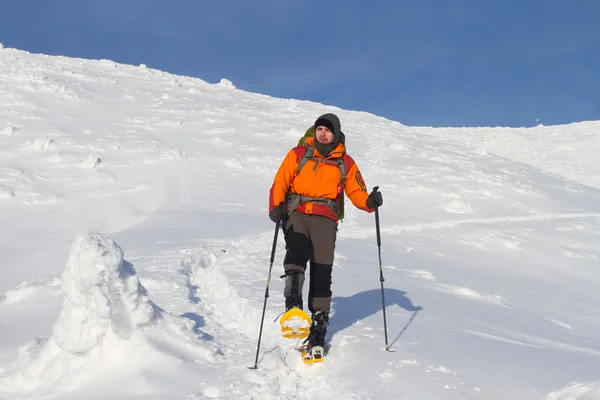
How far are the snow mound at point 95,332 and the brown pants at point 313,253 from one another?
4.36 ft

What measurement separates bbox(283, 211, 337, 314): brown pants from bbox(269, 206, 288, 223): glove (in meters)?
0.07

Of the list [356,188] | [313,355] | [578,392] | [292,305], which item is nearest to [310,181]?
[356,188]

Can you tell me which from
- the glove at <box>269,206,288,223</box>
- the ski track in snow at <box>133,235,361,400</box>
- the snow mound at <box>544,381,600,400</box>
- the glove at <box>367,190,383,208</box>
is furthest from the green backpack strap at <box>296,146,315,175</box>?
the snow mound at <box>544,381,600,400</box>

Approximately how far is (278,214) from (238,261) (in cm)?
392

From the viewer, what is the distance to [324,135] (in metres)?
5.14

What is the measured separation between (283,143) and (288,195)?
17.9 meters

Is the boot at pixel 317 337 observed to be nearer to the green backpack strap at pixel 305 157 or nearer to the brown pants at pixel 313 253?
the brown pants at pixel 313 253

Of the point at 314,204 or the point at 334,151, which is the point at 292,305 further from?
the point at 334,151

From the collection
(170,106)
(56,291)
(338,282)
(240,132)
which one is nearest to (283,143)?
(240,132)

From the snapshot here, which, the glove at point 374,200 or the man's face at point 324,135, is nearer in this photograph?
the man's face at point 324,135

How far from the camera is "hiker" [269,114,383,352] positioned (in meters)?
5.05

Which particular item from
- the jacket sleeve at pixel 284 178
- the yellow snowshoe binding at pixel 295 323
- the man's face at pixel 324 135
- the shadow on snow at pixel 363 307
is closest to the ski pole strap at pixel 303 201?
the jacket sleeve at pixel 284 178

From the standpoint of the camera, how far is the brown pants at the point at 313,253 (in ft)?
16.4

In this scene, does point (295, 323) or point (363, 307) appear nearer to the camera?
point (295, 323)
